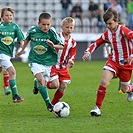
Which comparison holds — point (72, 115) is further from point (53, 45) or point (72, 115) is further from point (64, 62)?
point (64, 62)

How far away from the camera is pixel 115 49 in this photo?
9516 millimetres

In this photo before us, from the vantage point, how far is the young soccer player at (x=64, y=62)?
392 inches

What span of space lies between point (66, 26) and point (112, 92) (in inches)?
149

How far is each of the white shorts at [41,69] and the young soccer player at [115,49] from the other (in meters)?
0.81

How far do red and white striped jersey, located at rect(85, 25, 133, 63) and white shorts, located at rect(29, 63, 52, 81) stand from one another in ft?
2.67

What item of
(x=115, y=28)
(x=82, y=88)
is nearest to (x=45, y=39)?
(x=115, y=28)

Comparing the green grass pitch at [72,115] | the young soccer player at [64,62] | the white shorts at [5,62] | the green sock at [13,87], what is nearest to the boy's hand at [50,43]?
the young soccer player at [64,62]

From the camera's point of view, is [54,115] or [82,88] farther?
[82,88]

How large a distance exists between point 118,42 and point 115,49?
152 millimetres

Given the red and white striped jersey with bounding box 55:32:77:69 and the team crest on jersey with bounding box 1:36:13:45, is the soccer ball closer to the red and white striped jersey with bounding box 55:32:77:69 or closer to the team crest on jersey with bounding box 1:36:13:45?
the red and white striped jersey with bounding box 55:32:77:69

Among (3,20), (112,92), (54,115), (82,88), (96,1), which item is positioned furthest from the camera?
(96,1)

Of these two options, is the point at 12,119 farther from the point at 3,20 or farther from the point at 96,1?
the point at 96,1

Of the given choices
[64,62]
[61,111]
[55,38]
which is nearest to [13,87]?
[64,62]

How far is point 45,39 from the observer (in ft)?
31.4
